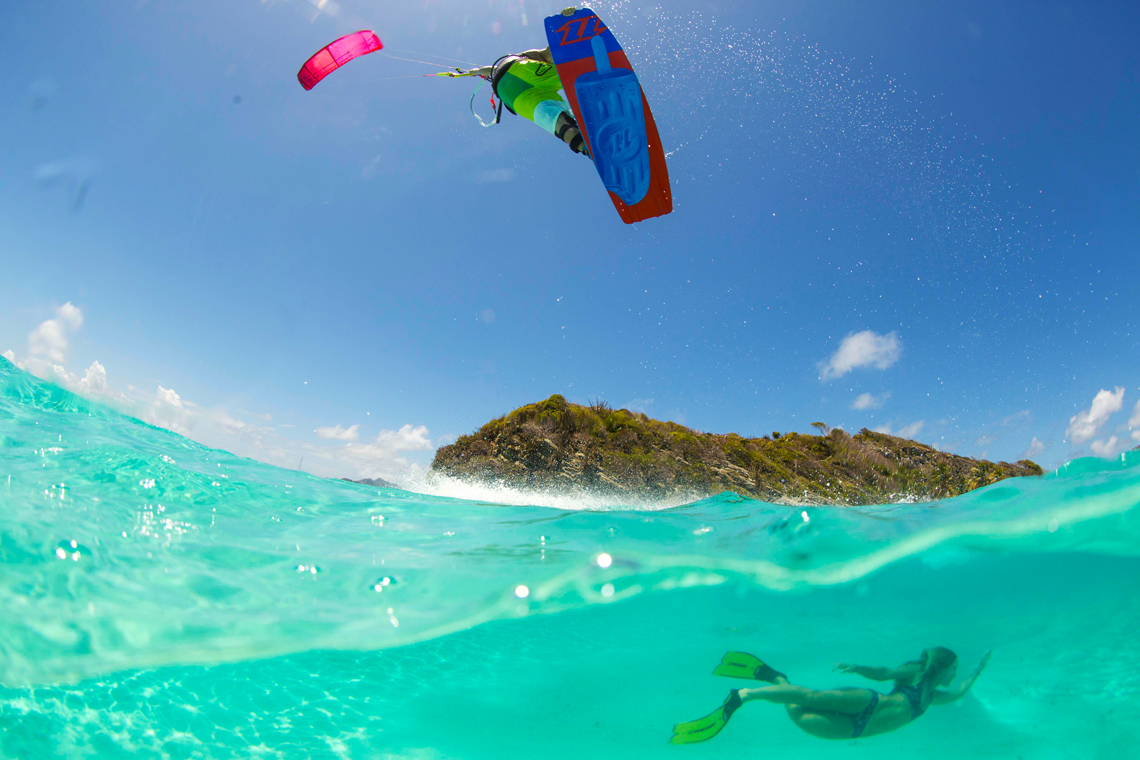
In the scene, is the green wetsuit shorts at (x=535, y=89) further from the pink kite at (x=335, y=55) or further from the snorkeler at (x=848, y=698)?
the snorkeler at (x=848, y=698)

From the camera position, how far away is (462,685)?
5535 mm

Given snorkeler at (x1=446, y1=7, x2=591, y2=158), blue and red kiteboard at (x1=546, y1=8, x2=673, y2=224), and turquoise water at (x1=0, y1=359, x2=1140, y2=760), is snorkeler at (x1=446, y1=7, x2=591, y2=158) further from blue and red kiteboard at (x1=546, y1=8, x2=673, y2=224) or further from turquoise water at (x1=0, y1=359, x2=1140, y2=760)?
turquoise water at (x1=0, y1=359, x2=1140, y2=760)

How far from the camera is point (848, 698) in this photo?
4.50 meters

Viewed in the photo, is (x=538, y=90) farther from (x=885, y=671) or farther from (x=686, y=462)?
(x=686, y=462)

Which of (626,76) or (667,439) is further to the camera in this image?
(667,439)

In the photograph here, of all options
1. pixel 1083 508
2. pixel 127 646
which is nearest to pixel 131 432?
pixel 127 646

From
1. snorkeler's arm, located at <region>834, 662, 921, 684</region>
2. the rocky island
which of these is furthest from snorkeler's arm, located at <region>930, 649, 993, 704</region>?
the rocky island

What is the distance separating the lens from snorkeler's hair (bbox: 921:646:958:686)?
507 cm

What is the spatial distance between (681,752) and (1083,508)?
5409 millimetres

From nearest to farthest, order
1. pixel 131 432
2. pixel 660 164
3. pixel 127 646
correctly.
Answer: pixel 127 646, pixel 660 164, pixel 131 432

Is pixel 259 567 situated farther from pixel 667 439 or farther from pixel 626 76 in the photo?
pixel 667 439

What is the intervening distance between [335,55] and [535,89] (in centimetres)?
592

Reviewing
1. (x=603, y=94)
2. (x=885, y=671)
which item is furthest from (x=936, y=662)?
(x=603, y=94)

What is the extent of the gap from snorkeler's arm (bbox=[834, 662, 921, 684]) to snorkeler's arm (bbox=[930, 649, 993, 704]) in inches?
14.1
